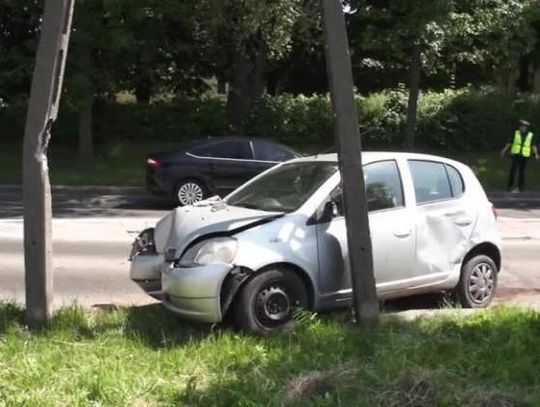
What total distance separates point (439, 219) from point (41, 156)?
11.3 ft

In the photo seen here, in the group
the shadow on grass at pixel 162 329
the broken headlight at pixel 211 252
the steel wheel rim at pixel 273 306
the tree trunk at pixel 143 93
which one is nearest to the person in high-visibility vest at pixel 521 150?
the tree trunk at pixel 143 93

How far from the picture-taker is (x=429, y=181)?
322 inches

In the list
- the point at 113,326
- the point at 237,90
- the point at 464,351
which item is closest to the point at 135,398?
the point at 113,326

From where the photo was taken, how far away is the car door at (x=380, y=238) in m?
7.16

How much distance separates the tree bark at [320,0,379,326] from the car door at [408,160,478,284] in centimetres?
121

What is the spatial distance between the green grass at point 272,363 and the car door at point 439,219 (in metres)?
1.00

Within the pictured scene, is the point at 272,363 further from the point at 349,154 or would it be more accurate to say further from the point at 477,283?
the point at 477,283

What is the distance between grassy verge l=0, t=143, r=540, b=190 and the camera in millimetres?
22578

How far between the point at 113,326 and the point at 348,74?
2512mm

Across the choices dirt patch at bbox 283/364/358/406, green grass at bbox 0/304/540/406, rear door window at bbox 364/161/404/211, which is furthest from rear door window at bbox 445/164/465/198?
dirt patch at bbox 283/364/358/406

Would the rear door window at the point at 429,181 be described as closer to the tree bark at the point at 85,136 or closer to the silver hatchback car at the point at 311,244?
the silver hatchback car at the point at 311,244

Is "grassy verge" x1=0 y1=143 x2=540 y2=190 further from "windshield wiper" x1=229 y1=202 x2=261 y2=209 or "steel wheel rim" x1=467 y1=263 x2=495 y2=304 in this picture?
"steel wheel rim" x1=467 y1=263 x2=495 y2=304

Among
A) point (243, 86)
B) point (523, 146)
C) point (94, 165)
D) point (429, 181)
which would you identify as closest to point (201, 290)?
point (429, 181)

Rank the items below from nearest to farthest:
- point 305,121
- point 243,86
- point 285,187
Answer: point 285,187, point 305,121, point 243,86
